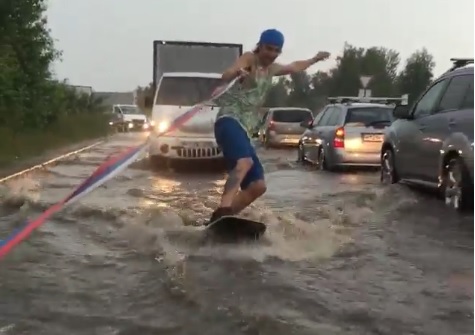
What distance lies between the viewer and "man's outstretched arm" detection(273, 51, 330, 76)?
7.79 meters

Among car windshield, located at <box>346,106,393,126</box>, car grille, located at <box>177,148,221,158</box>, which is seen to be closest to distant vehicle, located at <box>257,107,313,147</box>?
car grille, located at <box>177,148,221,158</box>

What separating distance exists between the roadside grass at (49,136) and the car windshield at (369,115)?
6.94 meters

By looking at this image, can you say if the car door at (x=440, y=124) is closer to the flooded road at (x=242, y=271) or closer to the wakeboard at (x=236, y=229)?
the flooded road at (x=242, y=271)

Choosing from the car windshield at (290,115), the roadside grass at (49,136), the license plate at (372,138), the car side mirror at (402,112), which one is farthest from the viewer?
the car windshield at (290,115)

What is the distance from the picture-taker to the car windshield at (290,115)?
28.0m

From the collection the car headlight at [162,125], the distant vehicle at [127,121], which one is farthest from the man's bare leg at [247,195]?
the distant vehicle at [127,121]

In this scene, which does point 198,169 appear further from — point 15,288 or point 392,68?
point 392,68

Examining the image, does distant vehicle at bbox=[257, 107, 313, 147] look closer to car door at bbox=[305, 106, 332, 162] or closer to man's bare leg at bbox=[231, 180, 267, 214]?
car door at bbox=[305, 106, 332, 162]

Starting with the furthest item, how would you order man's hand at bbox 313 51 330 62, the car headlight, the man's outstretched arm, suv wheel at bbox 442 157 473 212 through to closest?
the car headlight
suv wheel at bbox 442 157 473 212
man's hand at bbox 313 51 330 62
the man's outstretched arm

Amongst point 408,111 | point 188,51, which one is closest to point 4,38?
point 188,51

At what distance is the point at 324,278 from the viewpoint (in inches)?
231

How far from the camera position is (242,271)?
6059 millimetres

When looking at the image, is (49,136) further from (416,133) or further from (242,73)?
(242,73)

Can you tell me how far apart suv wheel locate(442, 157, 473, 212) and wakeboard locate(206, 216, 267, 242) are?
284 cm
